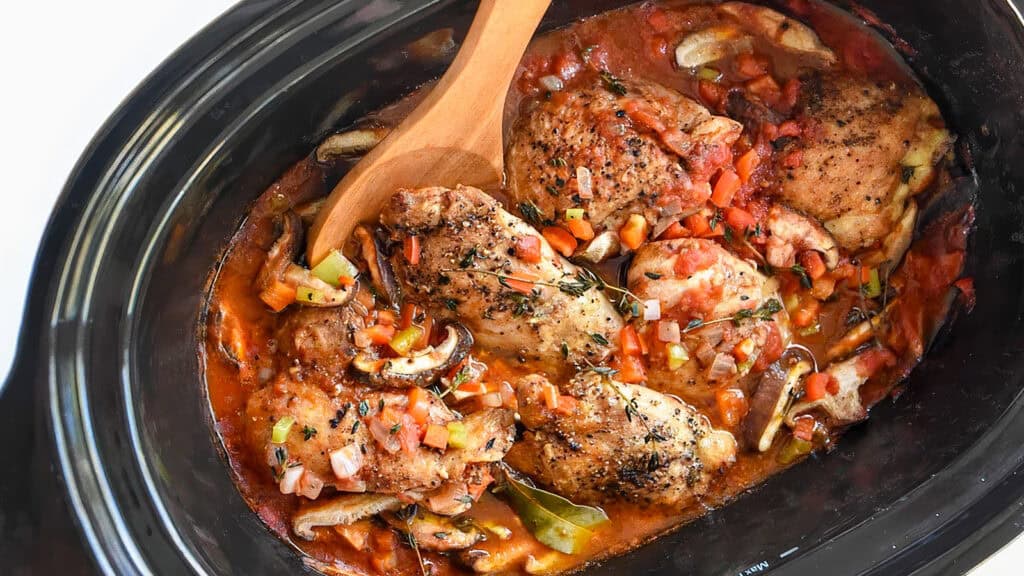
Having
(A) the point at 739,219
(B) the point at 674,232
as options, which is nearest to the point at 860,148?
(A) the point at 739,219

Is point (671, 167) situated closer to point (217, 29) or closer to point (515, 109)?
point (515, 109)

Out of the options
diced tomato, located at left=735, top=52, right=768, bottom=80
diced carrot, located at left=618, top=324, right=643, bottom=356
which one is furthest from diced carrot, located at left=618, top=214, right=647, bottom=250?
diced tomato, located at left=735, top=52, right=768, bottom=80

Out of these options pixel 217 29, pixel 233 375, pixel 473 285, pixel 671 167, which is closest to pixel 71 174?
pixel 217 29

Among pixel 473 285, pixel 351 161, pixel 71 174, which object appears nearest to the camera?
pixel 71 174

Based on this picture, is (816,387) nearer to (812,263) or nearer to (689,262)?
(812,263)

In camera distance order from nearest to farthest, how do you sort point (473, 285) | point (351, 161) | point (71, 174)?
point (71, 174), point (473, 285), point (351, 161)

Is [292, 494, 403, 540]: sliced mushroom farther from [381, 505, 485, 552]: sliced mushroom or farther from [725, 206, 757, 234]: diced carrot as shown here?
[725, 206, 757, 234]: diced carrot

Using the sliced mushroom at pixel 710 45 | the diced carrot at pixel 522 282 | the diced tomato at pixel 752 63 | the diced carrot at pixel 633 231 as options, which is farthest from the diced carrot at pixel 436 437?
the diced tomato at pixel 752 63
